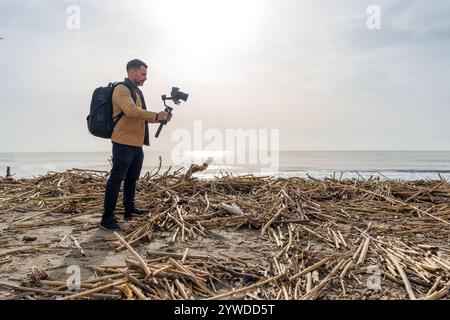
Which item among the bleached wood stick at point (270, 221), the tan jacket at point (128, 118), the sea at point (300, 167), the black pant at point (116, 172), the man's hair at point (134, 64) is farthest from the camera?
the sea at point (300, 167)

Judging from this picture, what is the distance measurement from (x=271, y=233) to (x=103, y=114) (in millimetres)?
2553

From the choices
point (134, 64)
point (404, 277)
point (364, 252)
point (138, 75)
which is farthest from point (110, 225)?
point (404, 277)

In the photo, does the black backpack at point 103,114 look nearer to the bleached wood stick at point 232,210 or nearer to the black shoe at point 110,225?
the black shoe at point 110,225

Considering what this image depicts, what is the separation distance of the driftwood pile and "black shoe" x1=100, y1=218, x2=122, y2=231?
20 centimetres

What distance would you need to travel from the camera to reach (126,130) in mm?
4594

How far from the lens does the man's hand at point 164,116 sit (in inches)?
180

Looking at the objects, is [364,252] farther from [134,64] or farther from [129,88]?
[134,64]

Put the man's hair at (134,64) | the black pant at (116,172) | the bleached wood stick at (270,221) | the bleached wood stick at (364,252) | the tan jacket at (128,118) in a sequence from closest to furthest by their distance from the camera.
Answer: the bleached wood stick at (364,252) < the bleached wood stick at (270,221) < the tan jacket at (128,118) < the black pant at (116,172) < the man's hair at (134,64)

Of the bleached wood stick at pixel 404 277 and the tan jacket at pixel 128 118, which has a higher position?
the tan jacket at pixel 128 118

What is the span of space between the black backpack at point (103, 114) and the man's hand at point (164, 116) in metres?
0.47

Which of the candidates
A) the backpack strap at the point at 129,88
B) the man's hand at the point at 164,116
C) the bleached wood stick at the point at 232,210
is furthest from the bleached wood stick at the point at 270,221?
the backpack strap at the point at 129,88

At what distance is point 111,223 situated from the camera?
448cm

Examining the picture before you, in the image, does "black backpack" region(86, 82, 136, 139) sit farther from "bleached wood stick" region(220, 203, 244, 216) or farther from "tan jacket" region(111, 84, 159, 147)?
"bleached wood stick" region(220, 203, 244, 216)
